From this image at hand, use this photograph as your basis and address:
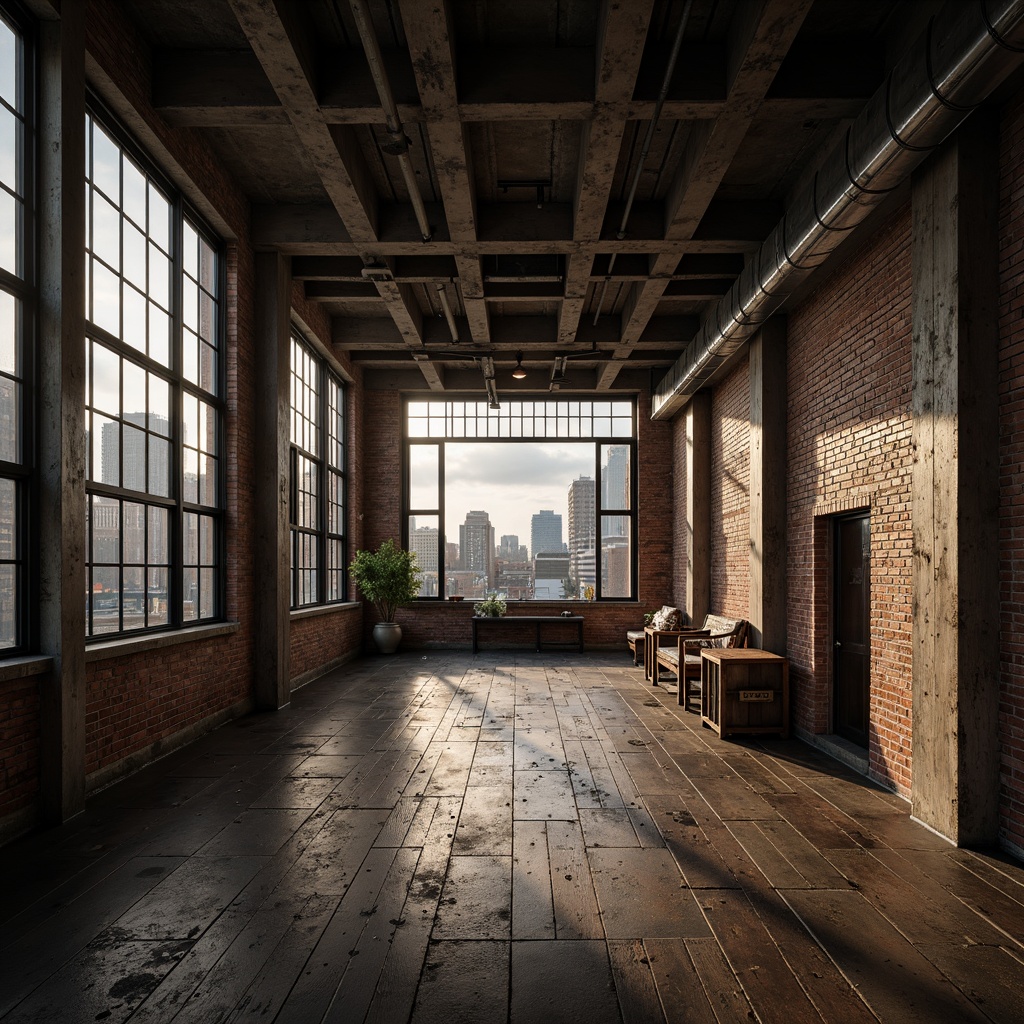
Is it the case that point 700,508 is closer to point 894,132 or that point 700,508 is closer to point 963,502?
point 963,502

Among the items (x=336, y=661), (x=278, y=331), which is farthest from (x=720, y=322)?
(x=336, y=661)

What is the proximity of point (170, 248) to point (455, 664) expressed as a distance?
257 inches

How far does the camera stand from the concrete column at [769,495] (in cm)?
662

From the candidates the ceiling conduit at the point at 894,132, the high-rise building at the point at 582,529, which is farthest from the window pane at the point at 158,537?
the high-rise building at the point at 582,529

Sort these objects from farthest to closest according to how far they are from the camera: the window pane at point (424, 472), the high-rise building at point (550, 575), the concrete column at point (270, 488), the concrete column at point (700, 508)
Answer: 1. the high-rise building at point (550, 575)
2. the window pane at point (424, 472)
3. the concrete column at point (700, 508)
4. the concrete column at point (270, 488)

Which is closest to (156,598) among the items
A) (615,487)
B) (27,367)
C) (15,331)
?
(27,367)

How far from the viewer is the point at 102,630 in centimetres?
463

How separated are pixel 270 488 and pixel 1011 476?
231 inches

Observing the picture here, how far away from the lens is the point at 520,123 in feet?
17.5

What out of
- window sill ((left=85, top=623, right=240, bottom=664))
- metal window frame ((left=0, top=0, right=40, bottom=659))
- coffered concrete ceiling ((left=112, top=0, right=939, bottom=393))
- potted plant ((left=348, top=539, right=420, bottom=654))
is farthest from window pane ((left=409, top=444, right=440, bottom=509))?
metal window frame ((left=0, top=0, right=40, bottom=659))

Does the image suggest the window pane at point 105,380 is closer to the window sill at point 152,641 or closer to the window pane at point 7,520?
the window pane at point 7,520

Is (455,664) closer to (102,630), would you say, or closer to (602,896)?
(102,630)

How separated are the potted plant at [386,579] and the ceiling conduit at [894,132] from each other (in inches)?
251

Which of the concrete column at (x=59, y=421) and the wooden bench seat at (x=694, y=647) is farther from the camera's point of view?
the wooden bench seat at (x=694, y=647)
